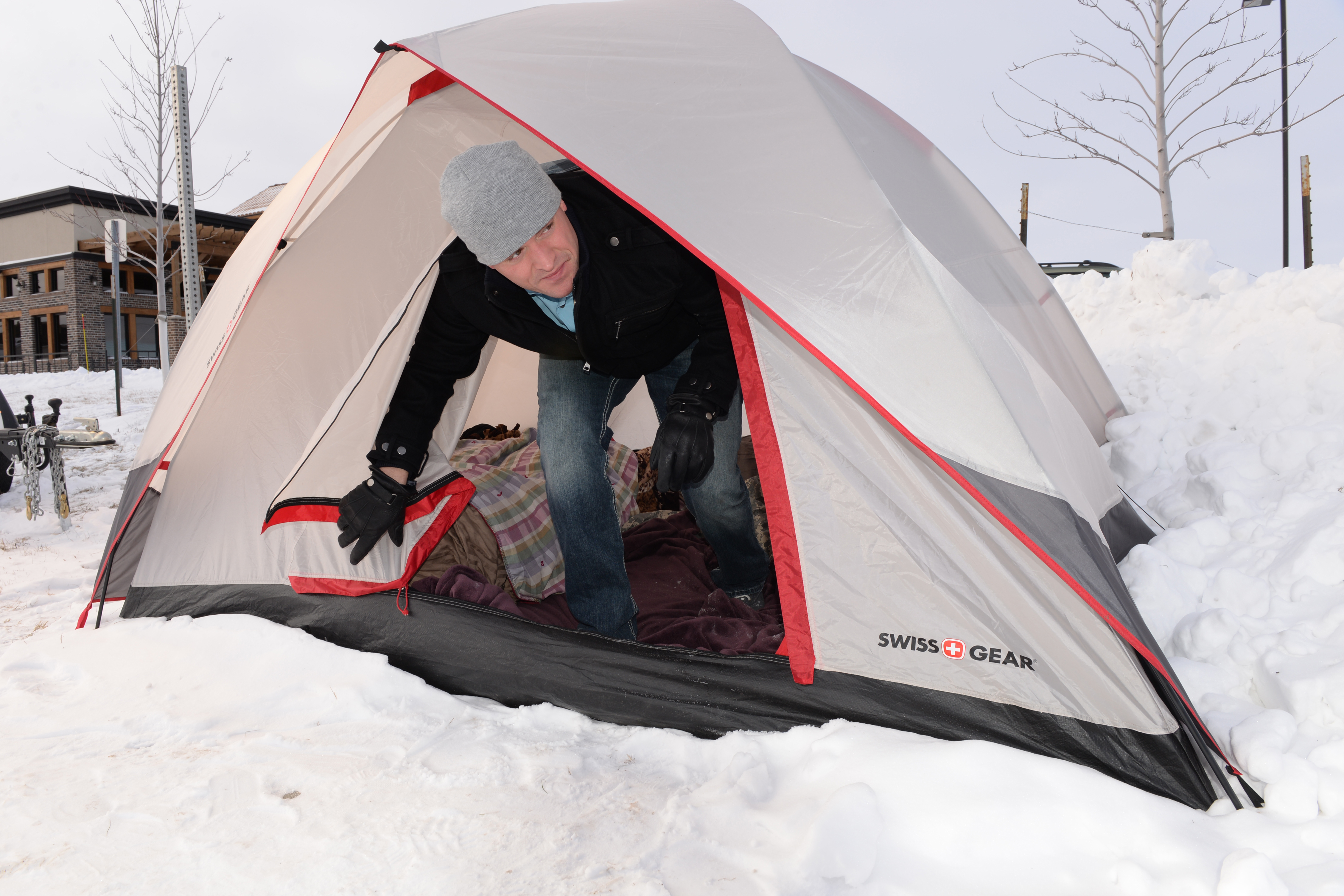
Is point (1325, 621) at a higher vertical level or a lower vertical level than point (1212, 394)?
lower

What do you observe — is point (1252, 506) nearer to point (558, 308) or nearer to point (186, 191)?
point (558, 308)

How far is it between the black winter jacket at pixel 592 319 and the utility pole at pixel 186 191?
263 centimetres

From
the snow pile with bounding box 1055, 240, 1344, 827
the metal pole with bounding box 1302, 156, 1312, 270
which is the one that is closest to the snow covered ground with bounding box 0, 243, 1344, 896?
the snow pile with bounding box 1055, 240, 1344, 827

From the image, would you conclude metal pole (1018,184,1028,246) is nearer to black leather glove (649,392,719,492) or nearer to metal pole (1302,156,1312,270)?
metal pole (1302,156,1312,270)

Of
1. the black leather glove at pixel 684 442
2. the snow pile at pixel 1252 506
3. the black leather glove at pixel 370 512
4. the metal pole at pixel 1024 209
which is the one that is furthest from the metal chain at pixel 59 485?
the metal pole at pixel 1024 209

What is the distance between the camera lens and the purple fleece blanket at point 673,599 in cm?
205

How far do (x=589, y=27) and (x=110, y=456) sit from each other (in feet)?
19.1

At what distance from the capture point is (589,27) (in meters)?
1.84

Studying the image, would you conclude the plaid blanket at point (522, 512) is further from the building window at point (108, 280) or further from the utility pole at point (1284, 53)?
the building window at point (108, 280)

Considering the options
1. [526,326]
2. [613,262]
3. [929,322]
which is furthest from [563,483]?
[929,322]

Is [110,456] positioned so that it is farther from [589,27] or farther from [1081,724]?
[1081,724]

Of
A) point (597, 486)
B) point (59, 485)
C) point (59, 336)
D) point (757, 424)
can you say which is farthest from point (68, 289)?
point (757, 424)

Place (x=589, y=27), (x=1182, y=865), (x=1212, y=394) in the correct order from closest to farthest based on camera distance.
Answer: (x=1182, y=865) < (x=589, y=27) < (x=1212, y=394)

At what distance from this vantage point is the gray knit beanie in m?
1.63
